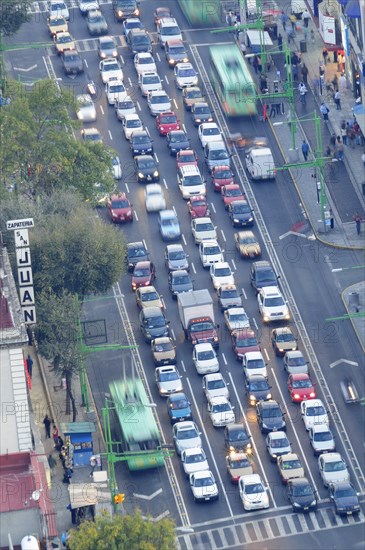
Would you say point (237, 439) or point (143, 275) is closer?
point (237, 439)

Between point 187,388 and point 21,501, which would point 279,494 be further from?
point 21,501

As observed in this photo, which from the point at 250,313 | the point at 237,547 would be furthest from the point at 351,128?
the point at 237,547

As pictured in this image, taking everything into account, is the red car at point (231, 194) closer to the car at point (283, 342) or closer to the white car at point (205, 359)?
the car at point (283, 342)

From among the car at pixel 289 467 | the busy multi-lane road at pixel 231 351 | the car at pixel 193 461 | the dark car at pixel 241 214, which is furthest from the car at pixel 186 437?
the dark car at pixel 241 214

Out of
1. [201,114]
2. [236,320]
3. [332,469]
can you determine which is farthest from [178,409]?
[201,114]

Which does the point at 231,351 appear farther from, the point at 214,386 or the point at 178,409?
the point at 178,409
